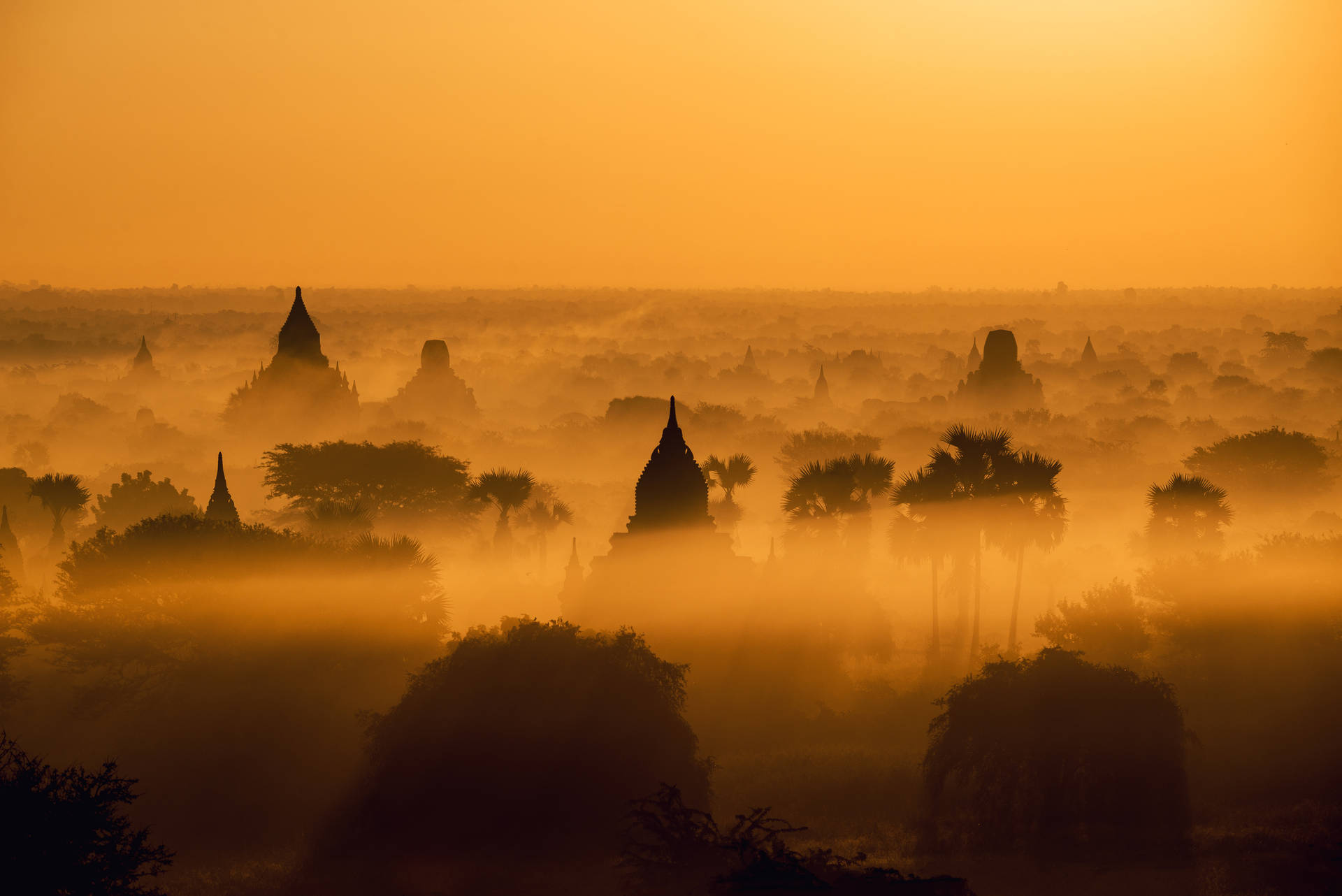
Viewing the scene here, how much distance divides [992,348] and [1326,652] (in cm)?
9554

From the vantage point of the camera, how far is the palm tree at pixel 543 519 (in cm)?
6330

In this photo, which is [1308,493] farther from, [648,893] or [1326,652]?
[648,893]

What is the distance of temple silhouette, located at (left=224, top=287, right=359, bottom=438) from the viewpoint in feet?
359

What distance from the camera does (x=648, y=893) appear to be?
22.1m

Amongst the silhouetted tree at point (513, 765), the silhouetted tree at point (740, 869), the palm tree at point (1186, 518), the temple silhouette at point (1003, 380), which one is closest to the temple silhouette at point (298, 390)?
the temple silhouette at point (1003, 380)

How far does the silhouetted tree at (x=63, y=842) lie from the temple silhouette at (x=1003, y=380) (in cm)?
11345

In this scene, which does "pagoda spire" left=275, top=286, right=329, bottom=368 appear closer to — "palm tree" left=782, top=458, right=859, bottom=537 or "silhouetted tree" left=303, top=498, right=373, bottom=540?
"silhouetted tree" left=303, top=498, right=373, bottom=540

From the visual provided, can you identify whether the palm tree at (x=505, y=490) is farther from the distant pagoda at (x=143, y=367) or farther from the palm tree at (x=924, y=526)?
the distant pagoda at (x=143, y=367)

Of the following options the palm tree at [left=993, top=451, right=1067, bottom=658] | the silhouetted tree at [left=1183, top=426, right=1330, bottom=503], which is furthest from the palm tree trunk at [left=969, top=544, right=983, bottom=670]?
the silhouetted tree at [left=1183, top=426, right=1330, bottom=503]

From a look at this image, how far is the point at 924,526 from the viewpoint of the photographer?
42.5 meters

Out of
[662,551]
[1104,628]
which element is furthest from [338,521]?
[1104,628]

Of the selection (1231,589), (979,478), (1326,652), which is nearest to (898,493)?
(979,478)

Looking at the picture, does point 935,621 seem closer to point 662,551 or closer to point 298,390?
point 662,551

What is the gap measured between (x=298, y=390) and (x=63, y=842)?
298 ft
